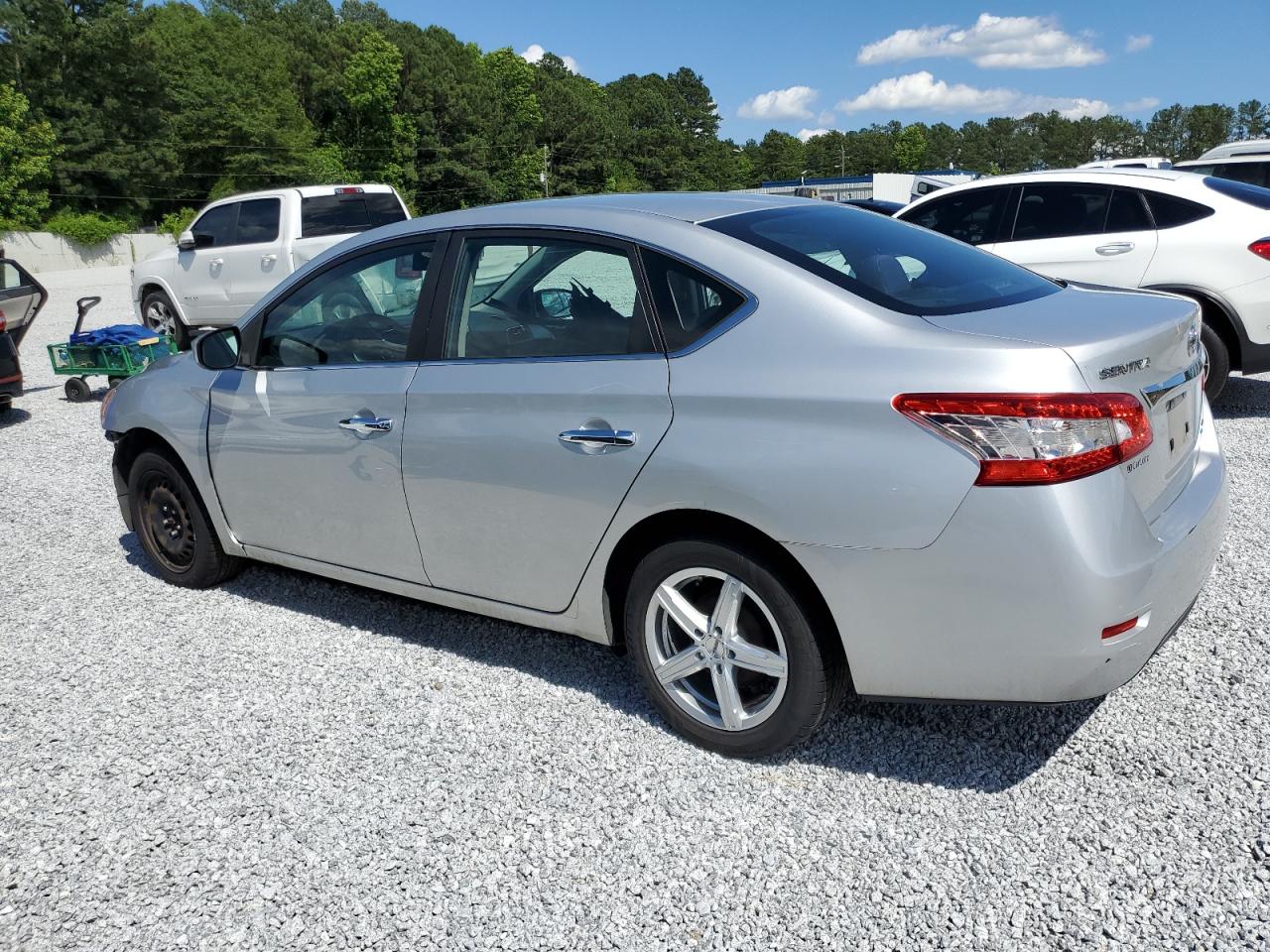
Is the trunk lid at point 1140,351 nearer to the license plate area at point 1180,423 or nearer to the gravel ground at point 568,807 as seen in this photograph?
the license plate area at point 1180,423

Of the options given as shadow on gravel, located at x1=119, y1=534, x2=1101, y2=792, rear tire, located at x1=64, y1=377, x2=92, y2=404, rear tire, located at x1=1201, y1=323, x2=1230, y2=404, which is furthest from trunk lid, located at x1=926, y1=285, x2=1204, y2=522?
rear tire, located at x1=64, y1=377, x2=92, y2=404

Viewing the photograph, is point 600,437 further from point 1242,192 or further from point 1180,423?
point 1242,192

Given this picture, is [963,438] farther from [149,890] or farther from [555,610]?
[149,890]

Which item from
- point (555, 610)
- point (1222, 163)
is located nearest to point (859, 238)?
point (555, 610)

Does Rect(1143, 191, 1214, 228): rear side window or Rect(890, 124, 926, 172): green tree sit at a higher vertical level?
Rect(1143, 191, 1214, 228): rear side window

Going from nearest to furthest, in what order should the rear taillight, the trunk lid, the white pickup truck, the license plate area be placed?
the rear taillight < the trunk lid < the license plate area < the white pickup truck

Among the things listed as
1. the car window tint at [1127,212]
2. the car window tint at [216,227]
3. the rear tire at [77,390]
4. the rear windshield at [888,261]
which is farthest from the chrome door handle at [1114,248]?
the car window tint at [216,227]

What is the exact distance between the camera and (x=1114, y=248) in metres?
7.08

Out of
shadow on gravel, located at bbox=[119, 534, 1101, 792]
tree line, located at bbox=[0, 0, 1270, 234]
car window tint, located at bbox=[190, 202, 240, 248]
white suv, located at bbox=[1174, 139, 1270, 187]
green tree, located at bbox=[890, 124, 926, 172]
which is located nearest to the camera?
shadow on gravel, located at bbox=[119, 534, 1101, 792]

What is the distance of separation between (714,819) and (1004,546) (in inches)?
44.9

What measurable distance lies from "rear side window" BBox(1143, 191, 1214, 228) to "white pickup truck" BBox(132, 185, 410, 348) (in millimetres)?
8191

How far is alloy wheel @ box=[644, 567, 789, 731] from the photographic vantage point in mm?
2877

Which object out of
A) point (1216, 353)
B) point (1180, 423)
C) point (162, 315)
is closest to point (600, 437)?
point (1180, 423)

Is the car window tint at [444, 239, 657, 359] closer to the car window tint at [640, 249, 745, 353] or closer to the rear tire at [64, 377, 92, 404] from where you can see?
the car window tint at [640, 249, 745, 353]
